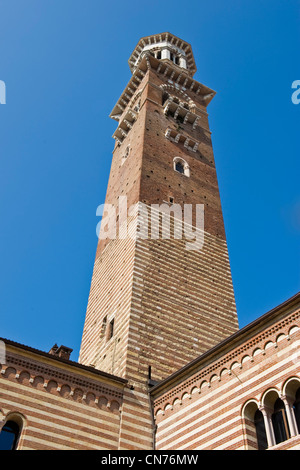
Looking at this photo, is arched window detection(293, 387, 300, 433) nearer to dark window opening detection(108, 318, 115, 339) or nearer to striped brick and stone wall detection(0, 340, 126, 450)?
striped brick and stone wall detection(0, 340, 126, 450)

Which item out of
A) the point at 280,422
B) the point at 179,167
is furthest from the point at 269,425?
the point at 179,167

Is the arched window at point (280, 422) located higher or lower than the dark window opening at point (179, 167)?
lower

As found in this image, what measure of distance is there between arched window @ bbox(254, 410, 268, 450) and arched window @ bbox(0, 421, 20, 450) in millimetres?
4449

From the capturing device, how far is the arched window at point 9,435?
9.09 metres

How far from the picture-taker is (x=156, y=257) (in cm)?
1444

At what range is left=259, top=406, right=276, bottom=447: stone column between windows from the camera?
7.96 m

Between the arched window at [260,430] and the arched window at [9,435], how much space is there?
4449mm

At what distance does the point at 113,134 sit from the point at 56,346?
12486mm

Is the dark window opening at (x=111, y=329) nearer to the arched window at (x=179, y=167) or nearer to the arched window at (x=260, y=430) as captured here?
the arched window at (x=260, y=430)

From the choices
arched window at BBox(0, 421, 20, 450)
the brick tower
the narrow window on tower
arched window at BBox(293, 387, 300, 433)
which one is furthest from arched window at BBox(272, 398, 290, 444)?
the narrow window on tower

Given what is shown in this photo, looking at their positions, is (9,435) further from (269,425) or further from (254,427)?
(269,425)

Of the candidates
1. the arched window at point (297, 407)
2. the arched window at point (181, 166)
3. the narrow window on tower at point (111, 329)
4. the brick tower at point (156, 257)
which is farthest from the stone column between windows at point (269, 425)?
the arched window at point (181, 166)
